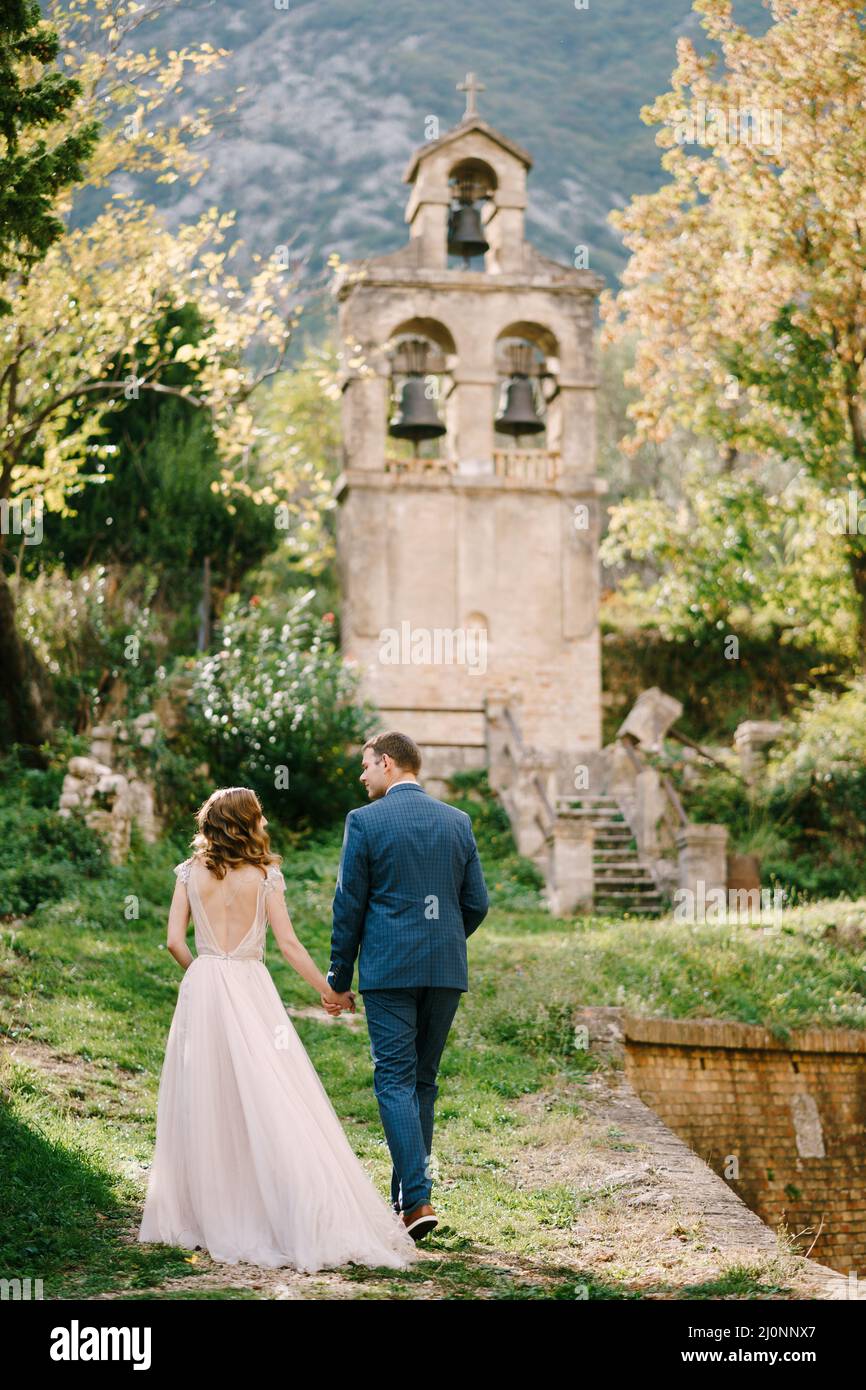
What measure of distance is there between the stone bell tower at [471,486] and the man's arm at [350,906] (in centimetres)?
1722

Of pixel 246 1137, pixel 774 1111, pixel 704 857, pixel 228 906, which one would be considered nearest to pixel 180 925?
pixel 228 906

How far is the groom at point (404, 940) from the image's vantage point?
6383 millimetres

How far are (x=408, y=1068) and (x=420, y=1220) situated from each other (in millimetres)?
567

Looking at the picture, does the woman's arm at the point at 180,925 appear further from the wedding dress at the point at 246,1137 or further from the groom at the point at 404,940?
the groom at the point at 404,940

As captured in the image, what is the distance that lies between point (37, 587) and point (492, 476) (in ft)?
27.3

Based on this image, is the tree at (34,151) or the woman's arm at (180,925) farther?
the tree at (34,151)

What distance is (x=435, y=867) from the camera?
6.57 metres

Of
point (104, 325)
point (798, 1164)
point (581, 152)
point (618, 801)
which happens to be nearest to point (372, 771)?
point (798, 1164)

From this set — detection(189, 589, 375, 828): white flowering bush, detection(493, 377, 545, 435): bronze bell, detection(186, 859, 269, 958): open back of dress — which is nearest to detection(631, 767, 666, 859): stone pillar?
detection(189, 589, 375, 828): white flowering bush

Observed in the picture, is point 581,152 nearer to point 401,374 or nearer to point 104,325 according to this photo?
point 401,374

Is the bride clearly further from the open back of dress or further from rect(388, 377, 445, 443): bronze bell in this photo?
rect(388, 377, 445, 443): bronze bell

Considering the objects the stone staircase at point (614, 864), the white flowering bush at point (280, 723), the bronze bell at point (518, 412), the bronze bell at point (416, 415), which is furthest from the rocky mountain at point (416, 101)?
the stone staircase at point (614, 864)

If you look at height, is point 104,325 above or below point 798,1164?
above

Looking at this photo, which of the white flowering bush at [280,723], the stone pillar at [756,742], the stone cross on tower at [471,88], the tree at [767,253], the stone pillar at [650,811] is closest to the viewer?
the tree at [767,253]
